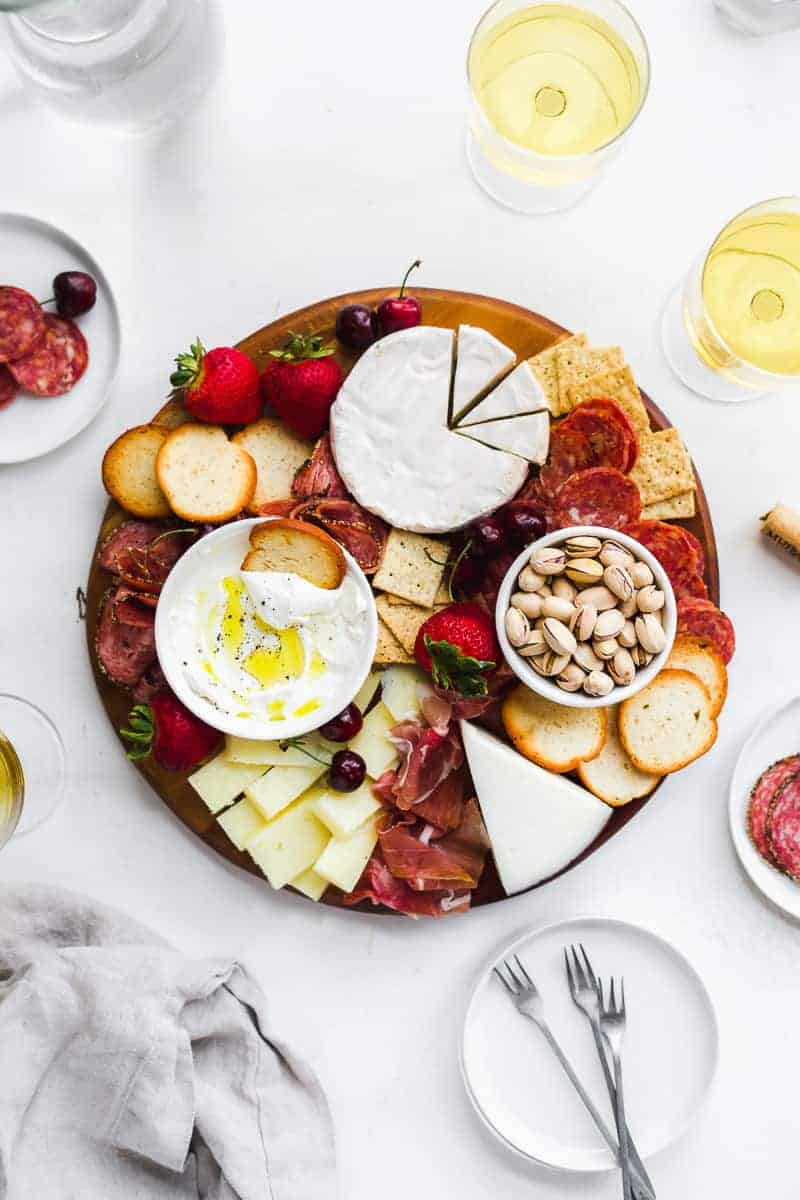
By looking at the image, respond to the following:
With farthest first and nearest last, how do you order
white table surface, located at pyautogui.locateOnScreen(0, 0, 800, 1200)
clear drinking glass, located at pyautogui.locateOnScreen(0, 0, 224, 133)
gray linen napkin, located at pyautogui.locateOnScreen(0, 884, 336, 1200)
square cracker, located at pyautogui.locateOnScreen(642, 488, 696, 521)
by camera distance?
white table surface, located at pyautogui.locateOnScreen(0, 0, 800, 1200) → square cracker, located at pyautogui.locateOnScreen(642, 488, 696, 521) → gray linen napkin, located at pyautogui.locateOnScreen(0, 884, 336, 1200) → clear drinking glass, located at pyautogui.locateOnScreen(0, 0, 224, 133)

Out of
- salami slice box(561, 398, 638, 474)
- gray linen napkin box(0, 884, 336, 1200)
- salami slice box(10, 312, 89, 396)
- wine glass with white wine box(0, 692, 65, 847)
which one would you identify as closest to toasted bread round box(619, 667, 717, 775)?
salami slice box(561, 398, 638, 474)

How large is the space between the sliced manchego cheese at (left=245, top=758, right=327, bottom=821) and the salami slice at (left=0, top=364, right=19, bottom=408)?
81 centimetres

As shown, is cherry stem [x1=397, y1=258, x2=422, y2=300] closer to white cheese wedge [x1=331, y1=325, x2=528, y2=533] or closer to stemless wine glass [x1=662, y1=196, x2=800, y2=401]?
white cheese wedge [x1=331, y1=325, x2=528, y2=533]

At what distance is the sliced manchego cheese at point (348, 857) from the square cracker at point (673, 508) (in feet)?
2.37

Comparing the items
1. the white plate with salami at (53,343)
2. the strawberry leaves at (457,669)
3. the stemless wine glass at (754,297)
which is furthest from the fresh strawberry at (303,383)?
the stemless wine glass at (754,297)

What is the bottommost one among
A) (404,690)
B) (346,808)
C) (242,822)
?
(242,822)

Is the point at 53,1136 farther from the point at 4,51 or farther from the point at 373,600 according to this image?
the point at 4,51

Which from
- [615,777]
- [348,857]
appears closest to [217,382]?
[348,857]

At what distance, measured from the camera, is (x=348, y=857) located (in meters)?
1.86

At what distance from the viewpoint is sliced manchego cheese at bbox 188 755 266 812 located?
1867 millimetres

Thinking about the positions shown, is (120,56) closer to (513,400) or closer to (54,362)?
(54,362)

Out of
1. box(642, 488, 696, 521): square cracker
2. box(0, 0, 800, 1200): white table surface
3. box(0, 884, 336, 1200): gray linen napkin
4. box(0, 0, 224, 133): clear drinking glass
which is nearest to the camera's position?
box(0, 0, 224, 133): clear drinking glass

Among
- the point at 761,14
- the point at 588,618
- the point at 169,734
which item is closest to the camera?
the point at 588,618

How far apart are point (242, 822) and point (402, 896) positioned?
309 millimetres
